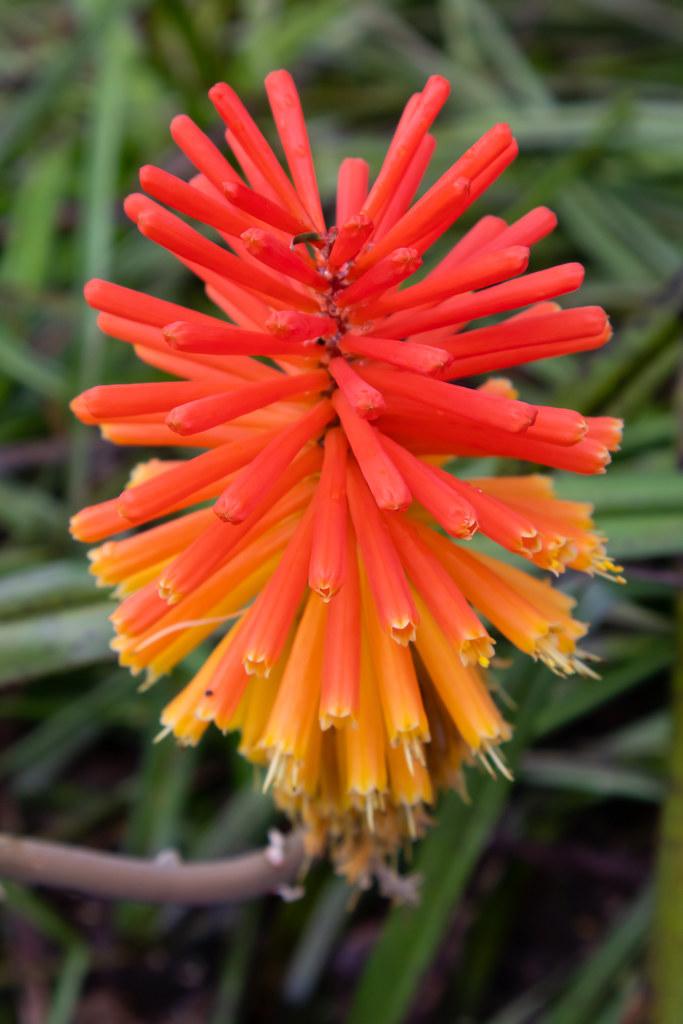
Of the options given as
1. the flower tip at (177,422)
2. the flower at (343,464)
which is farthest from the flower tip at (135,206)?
the flower tip at (177,422)

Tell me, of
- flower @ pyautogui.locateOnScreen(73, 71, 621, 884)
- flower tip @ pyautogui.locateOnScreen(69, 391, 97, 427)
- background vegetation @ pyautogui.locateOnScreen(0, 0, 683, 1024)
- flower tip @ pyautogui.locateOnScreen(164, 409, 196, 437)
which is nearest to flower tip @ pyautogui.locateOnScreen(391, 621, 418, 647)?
flower @ pyautogui.locateOnScreen(73, 71, 621, 884)

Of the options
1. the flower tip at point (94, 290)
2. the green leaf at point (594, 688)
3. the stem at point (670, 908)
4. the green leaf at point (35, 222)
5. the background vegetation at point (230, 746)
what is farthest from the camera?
the green leaf at point (35, 222)

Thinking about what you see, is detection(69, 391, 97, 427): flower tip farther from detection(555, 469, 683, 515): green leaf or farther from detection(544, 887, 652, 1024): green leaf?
detection(544, 887, 652, 1024): green leaf

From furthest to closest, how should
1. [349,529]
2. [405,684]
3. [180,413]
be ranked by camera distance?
[349,529] → [405,684] → [180,413]

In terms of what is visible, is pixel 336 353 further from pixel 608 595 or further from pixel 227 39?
pixel 227 39

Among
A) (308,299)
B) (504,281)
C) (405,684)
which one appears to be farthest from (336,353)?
(405,684)

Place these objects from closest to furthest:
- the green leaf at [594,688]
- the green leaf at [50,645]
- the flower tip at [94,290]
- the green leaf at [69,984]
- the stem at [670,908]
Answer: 1. the flower tip at [94,290]
2. the stem at [670,908]
3. the green leaf at [50,645]
4. the green leaf at [69,984]
5. the green leaf at [594,688]

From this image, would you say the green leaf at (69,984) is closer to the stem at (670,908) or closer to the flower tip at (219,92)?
the stem at (670,908)
